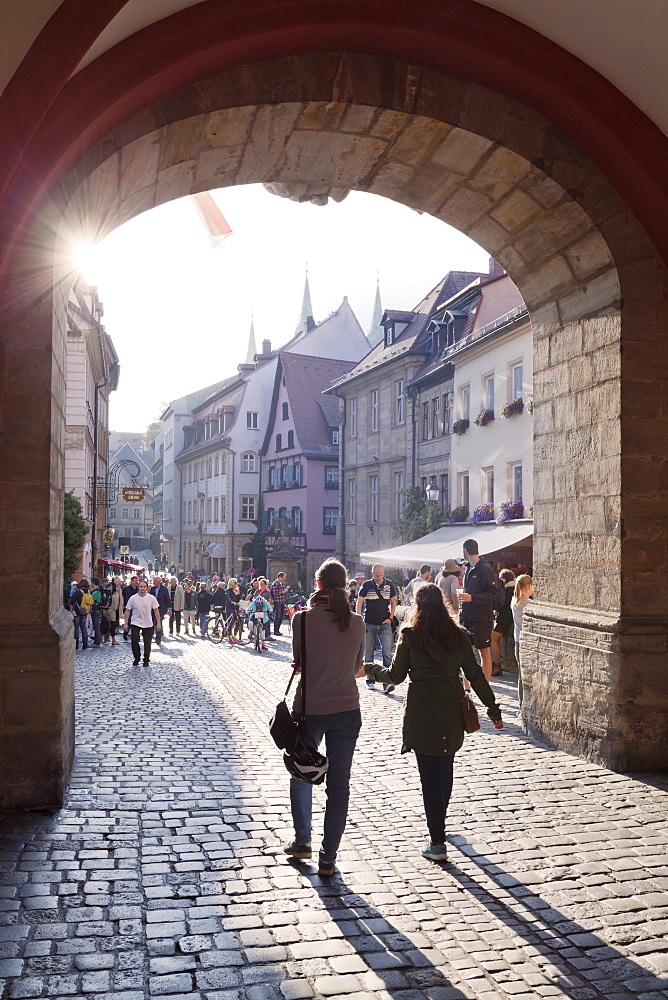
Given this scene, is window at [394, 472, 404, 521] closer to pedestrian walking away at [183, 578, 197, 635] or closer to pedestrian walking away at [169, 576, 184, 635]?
pedestrian walking away at [183, 578, 197, 635]

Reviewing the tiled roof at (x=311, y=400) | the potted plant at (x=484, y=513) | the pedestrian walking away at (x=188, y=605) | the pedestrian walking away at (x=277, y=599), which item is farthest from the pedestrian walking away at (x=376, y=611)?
the tiled roof at (x=311, y=400)

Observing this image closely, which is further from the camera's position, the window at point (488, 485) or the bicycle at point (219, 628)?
the window at point (488, 485)

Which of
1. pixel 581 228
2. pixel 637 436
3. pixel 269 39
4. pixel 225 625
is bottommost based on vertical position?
pixel 225 625

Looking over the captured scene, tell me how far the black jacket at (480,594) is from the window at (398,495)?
22.1 m

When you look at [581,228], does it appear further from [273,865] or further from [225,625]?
[225,625]

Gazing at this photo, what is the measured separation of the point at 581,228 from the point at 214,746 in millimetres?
5251

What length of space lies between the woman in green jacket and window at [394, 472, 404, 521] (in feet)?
90.6

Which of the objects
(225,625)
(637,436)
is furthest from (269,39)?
(225,625)

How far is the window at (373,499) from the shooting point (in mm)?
35719

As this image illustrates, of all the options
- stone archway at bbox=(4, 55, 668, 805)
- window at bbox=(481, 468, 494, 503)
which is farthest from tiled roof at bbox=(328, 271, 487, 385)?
stone archway at bbox=(4, 55, 668, 805)

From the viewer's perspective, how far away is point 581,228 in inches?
279

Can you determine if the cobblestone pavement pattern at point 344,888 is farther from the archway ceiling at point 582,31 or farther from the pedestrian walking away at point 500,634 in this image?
the pedestrian walking away at point 500,634

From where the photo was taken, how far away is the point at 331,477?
45.8 m

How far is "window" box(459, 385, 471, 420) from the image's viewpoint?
26.0 metres
